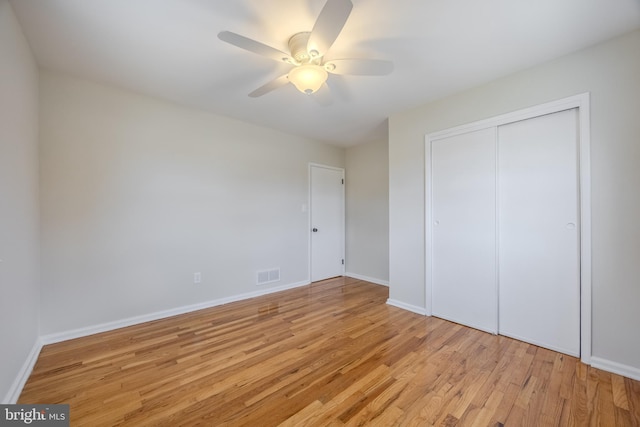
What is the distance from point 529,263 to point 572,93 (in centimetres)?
139

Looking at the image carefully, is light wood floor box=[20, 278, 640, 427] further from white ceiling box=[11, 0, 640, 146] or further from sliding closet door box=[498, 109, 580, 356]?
white ceiling box=[11, 0, 640, 146]

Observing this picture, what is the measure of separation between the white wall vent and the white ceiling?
7.52ft

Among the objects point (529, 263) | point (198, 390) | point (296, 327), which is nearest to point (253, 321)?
point (296, 327)

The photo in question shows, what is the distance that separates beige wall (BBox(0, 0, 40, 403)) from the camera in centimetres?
145

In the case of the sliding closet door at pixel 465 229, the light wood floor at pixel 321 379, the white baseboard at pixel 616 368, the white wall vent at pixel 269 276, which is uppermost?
the sliding closet door at pixel 465 229

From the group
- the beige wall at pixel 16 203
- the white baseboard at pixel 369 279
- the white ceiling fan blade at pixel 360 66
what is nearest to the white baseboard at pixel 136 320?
the beige wall at pixel 16 203

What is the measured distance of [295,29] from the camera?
1687 millimetres

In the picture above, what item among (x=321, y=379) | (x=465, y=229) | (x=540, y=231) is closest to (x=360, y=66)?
(x=465, y=229)

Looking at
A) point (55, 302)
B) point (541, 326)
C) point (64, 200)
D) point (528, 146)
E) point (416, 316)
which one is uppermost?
point (528, 146)

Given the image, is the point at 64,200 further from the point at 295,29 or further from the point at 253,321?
the point at 295,29

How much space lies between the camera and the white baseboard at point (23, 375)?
4.85ft

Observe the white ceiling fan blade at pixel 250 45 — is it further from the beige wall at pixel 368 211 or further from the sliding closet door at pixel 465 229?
the beige wall at pixel 368 211
